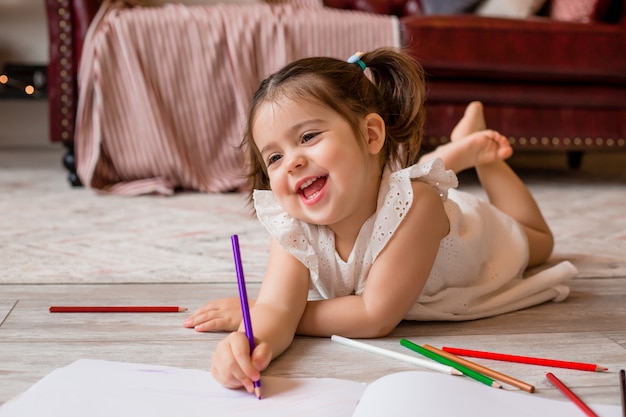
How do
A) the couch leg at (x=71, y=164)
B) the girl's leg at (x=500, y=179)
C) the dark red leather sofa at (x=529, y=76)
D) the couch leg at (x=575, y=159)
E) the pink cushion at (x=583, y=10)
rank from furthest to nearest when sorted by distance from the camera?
the couch leg at (x=575, y=159) → the pink cushion at (x=583, y=10) → the couch leg at (x=71, y=164) → the dark red leather sofa at (x=529, y=76) → the girl's leg at (x=500, y=179)

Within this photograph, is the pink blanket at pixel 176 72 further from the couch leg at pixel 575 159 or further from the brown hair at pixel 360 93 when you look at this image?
the brown hair at pixel 360 93

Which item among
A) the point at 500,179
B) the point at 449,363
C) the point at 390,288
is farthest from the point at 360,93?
the point at 500,179

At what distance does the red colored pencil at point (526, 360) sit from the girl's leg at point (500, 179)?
470 millimetres

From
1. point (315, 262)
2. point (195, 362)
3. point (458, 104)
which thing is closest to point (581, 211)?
point (458, 104)

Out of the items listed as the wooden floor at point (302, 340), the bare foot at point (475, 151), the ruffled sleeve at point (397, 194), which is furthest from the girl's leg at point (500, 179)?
the ruffled sleeve at point (397, 194)

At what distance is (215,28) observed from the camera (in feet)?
7.32

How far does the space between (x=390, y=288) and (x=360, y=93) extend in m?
0.24

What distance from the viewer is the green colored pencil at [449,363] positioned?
2.59 feet

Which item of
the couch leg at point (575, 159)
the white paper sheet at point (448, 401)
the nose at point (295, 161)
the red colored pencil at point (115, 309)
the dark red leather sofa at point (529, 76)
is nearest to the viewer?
the white paper sheet at point (448, 401)

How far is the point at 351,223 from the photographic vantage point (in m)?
1.00

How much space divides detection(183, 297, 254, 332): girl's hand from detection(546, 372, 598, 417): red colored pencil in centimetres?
38

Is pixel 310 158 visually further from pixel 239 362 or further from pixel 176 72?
pixel 176 72

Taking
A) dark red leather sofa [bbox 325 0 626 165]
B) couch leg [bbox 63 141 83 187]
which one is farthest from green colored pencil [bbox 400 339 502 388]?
couch leg [bbox 63 141 83 187]

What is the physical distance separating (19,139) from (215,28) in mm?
1569
